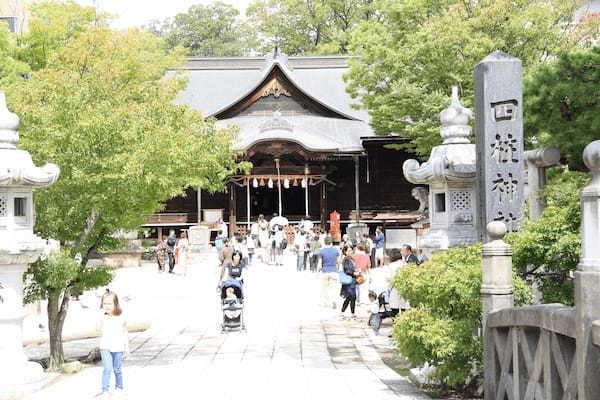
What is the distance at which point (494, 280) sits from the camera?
7.53m

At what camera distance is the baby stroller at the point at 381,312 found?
14141mm

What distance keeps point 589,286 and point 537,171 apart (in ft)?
17.8

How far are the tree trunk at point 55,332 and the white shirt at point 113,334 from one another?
10.1 ft

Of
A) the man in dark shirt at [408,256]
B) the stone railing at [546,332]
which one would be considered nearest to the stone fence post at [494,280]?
the stone railing at [546,332]

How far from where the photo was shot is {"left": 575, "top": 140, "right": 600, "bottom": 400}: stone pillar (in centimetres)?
487

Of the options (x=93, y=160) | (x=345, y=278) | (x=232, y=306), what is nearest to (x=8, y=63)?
(x=232, y=306)

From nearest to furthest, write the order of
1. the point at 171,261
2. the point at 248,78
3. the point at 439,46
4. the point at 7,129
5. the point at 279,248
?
1. the point at 7,129
2. the point at 439,46
3. the point at 171,261
4. the point at 279,248
5. the point at 248,78

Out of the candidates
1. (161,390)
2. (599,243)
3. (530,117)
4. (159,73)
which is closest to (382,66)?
(159,73)

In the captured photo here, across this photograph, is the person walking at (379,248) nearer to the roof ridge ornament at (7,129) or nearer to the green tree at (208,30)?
the roof ridge ornament at (7,129)

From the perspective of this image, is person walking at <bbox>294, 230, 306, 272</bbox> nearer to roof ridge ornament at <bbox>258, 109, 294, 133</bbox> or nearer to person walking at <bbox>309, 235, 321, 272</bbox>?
person walking at <bbox>309, 235, 321, 272</bbox>

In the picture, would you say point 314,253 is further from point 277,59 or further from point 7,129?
point 7,129

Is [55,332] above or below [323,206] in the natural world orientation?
below

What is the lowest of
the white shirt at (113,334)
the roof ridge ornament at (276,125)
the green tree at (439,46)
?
the white shirt at (113,334)

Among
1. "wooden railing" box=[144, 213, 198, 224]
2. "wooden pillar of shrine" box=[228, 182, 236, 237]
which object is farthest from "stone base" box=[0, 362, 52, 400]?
"wooden pillar of shrine" box=[228, 182, 236, 237]
